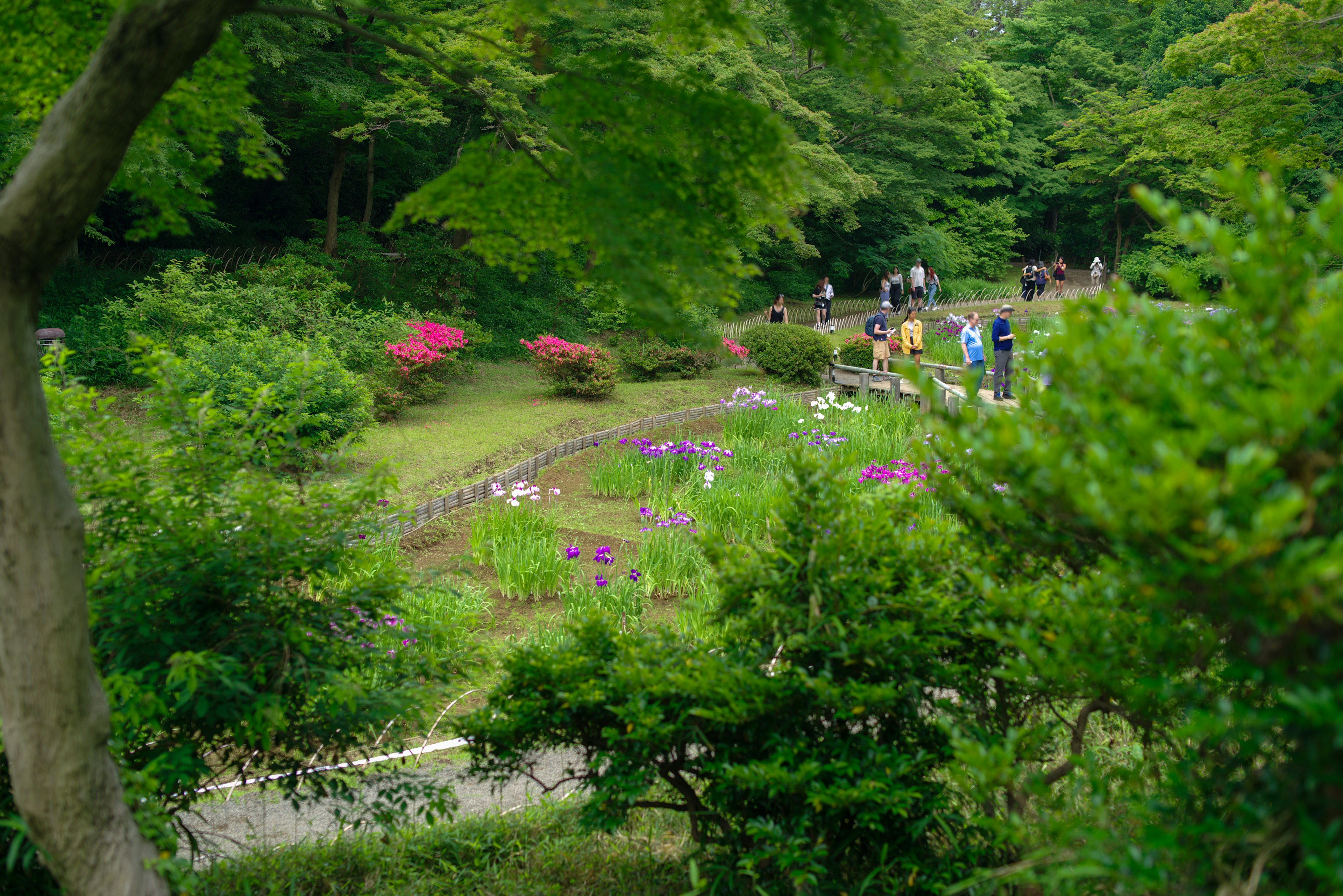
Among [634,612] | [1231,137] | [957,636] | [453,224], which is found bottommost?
[634,612]

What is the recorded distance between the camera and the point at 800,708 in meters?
3.18

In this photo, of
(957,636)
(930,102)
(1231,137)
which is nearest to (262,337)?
(957,636)

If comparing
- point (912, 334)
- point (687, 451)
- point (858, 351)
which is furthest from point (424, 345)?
point (858, 351)

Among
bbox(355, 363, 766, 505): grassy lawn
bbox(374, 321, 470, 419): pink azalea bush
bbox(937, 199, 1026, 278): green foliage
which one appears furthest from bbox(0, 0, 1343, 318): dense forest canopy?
bbox(374, 321, 470, 419): pink azalea bush

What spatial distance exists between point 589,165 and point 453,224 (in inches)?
24.0

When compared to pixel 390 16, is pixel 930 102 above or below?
above

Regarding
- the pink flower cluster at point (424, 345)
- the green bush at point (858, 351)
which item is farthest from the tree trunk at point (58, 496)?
the green bush at point (858, 351)

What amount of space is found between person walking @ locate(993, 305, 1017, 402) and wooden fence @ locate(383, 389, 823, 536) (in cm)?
291

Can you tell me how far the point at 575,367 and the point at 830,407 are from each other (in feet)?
14.3

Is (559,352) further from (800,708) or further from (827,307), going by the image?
(800,708)

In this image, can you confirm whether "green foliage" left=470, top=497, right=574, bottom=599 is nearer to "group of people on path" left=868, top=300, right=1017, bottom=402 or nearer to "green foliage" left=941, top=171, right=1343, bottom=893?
"group of people on path" left=868, top=300, right=1017, bottom=402

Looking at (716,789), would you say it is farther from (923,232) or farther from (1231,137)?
(923,232)

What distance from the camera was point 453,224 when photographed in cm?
346

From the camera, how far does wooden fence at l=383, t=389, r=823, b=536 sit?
8641 millimetres
